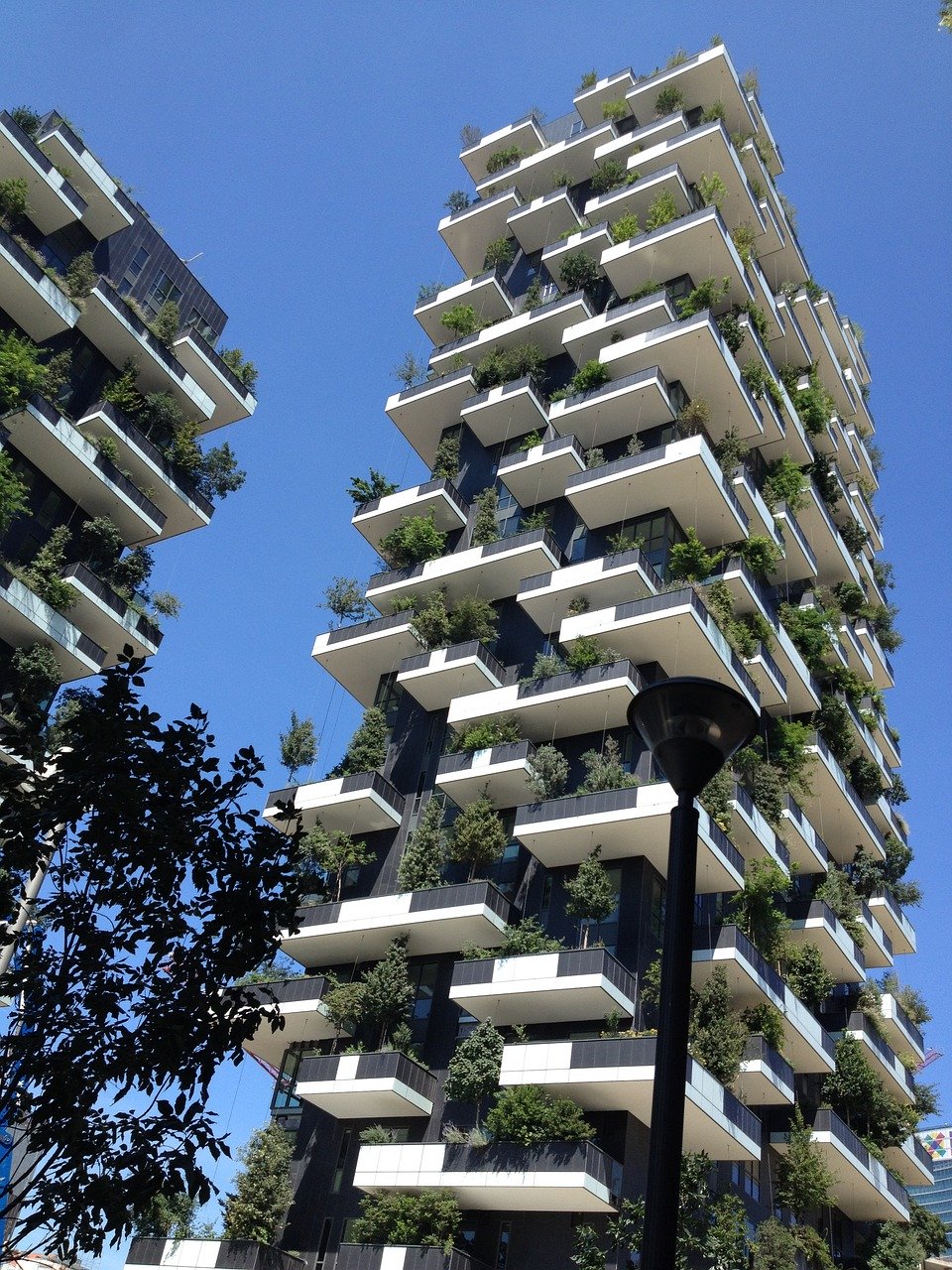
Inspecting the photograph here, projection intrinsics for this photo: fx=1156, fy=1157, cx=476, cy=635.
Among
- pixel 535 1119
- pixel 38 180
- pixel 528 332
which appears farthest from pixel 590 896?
pixel 38 180

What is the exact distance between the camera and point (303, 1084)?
35094 mm

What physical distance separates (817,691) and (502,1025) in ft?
65.6

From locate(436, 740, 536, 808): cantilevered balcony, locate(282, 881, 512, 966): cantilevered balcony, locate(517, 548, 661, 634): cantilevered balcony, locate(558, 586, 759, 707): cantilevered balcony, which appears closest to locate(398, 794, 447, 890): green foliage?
locate(282, 881, 512, 966): cantilevered balcony

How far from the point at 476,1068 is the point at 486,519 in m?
21.8

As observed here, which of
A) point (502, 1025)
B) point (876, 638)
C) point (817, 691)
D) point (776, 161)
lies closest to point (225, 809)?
point (502, 1025)

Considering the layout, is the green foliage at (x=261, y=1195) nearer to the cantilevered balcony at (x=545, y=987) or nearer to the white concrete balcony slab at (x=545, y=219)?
the cantilevered balcony at (x=545, y=987)

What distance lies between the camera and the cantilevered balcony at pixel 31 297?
1565 inches

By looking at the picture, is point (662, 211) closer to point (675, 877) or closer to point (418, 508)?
point (418, 508)

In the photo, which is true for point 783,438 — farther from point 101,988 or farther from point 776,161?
point 101,988

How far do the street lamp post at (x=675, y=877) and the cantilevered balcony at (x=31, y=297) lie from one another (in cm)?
3710

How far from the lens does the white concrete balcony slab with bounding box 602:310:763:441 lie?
4312 centimetres

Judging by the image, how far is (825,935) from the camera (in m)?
41.5

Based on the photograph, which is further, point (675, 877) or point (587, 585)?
point (587, 585)

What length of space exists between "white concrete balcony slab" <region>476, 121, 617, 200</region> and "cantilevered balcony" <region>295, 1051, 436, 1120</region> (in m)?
41.6
